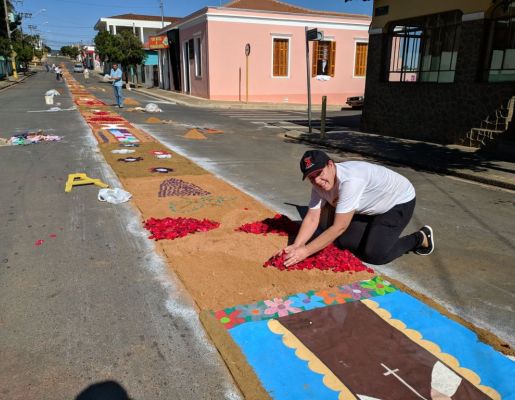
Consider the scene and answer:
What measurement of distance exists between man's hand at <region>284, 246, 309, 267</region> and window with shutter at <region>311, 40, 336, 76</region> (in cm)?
2988

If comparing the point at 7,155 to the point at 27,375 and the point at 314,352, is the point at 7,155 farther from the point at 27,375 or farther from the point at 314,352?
the point at 314,352

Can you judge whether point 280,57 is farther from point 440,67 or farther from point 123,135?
point 123,135

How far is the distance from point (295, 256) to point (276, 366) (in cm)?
136

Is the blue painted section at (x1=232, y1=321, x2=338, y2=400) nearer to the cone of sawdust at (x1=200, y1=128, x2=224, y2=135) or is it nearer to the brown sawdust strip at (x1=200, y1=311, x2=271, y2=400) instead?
the brown sawdust strip at (x1=200, y1=311, x2=271, y2=400)

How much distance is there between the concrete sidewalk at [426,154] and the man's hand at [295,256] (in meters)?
5.50

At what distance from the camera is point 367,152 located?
1081cm

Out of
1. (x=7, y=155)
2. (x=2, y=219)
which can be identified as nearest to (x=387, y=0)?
(x=7, y=155)

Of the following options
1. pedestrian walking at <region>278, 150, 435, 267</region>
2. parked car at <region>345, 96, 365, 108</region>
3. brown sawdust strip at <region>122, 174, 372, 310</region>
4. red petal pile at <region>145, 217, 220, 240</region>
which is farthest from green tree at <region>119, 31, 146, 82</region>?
pedestrian walking at <region>278, 150, 435, 267</region>

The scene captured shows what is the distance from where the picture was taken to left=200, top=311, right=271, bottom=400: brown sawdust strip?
8.26 feet

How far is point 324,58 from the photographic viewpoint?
104 ft

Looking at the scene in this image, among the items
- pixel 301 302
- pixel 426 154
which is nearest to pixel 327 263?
pixel 301 302

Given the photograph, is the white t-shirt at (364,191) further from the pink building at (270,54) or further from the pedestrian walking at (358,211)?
the pink building at (270,54)

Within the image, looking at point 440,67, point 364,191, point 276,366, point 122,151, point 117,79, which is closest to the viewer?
point 276,366

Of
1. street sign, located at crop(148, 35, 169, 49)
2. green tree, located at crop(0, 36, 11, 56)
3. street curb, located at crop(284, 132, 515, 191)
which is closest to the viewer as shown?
street curb, located at crop(284, 132, 515, 191)
